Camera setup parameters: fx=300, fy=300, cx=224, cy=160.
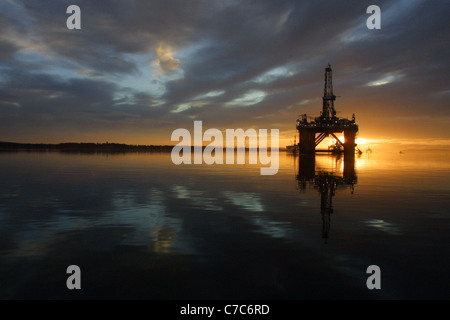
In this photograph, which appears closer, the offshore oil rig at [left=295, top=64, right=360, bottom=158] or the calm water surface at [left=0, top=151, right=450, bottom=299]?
the calm water surface at [left=0, top=151, right=450, bottom=299]

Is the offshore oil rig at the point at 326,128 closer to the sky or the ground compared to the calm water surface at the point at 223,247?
closer to the sky

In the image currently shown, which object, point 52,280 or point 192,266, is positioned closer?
point 52,280

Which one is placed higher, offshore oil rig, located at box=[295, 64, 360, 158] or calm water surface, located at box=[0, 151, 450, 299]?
offshore oil rig, located at box=[295, 64, 360, 158]

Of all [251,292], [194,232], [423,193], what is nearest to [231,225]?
[194,232]

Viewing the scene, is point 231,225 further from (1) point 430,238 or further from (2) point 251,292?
(1) point 430,238

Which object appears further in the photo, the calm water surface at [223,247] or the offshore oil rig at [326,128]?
the offshore oil rig at [326,128]

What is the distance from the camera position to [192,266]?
27.6ft

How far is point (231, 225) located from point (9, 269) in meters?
7.90

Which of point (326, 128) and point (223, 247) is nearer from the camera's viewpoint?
point (223, 247)

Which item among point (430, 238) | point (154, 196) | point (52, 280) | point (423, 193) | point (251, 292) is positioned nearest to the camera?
point (251, 292)
